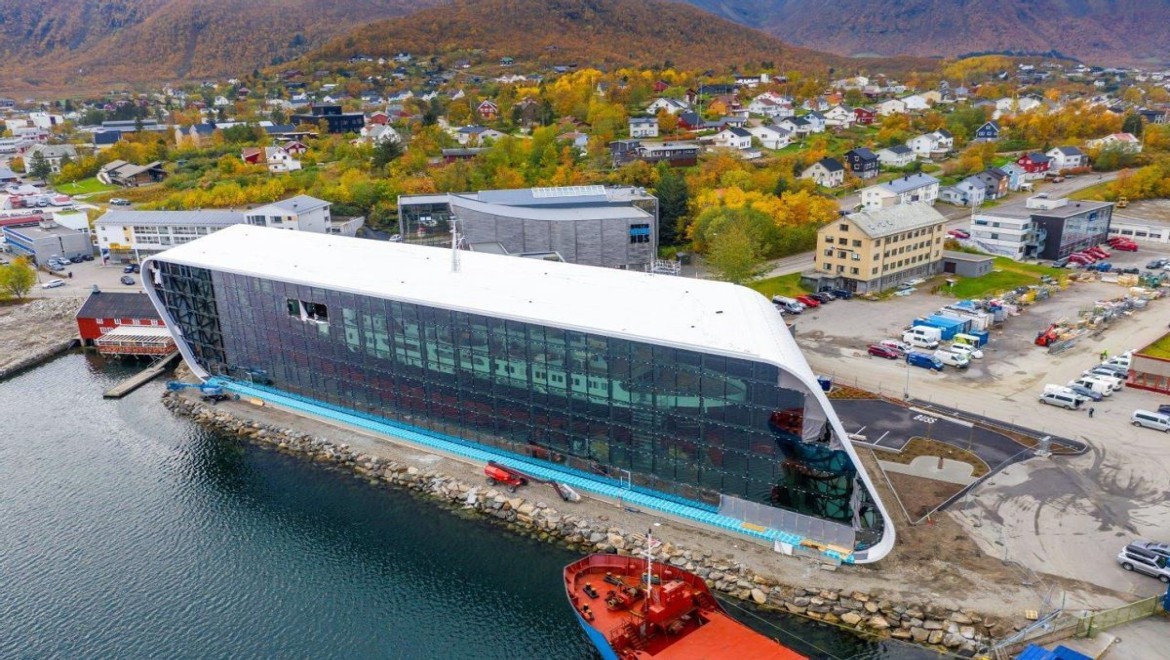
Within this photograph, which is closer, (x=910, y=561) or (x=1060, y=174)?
(x=910, y=561)

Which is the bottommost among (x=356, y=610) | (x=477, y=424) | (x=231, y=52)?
(x=356, y=610)

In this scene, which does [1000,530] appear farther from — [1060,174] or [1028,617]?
[1060,174]

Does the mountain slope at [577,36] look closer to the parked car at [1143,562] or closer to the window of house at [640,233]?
the window of house at [640,233]

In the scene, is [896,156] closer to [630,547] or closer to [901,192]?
[901,192]

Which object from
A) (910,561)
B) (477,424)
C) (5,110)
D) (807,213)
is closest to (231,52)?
(5,110)

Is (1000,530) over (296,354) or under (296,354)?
under

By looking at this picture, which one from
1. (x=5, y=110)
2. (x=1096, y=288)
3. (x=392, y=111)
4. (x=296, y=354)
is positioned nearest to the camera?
(x=296, y=354)

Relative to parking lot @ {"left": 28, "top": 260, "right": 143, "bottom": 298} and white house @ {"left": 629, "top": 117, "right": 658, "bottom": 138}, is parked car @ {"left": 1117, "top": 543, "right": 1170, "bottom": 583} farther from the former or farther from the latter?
white house @ {"left": 629, "top": 117, "right": 658, "bottom": 138}
